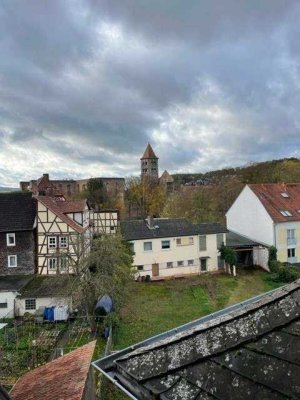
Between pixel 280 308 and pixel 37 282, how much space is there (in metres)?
28.6

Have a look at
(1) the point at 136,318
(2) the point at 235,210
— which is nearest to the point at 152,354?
(1) the point at 136,318

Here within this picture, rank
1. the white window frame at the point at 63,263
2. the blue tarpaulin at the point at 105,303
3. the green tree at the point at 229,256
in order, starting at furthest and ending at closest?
1. the green tree at the point at 229,256
2. the white window frame at the point at 63,263
3. the blue tarpaulin at the point at 105,303

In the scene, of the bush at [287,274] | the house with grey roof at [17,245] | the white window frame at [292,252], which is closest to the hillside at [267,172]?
the white window frame at [292,252]

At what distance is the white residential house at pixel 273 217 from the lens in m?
Answer: 36.6

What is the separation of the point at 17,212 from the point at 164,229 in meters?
13.6

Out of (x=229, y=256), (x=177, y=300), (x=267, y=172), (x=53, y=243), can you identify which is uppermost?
(x=267, y=172)

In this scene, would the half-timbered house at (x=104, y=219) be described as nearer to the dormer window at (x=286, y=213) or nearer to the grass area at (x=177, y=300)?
the grass area at (x=177, y=300)

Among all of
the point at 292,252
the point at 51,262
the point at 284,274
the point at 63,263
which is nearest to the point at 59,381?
the point at 63,263

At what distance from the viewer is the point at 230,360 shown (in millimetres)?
2635

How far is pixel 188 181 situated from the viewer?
10162 centimetres

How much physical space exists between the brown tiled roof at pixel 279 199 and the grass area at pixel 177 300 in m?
6.23

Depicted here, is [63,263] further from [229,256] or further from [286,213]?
[286,213]

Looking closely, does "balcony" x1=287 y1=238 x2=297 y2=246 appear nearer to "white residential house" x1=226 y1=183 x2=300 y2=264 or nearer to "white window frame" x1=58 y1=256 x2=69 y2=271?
"white residential house" x1=226 y1=183 x2=300 y2=264

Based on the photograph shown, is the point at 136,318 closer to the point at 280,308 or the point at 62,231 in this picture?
the point at 62,231
